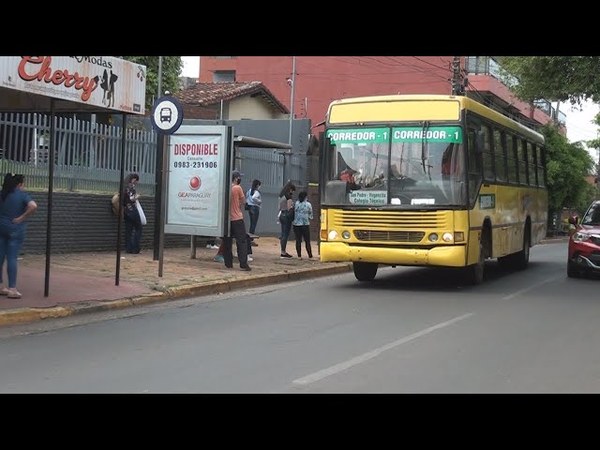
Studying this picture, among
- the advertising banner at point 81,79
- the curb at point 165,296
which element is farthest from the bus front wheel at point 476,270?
the advertising banner at point 81,79

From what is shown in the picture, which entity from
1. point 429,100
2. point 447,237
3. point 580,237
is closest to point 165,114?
point 429,100

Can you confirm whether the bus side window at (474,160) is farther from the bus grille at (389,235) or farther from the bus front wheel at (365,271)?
the bus front wheel at (365,271)

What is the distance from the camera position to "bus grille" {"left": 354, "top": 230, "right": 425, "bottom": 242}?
11648 mm

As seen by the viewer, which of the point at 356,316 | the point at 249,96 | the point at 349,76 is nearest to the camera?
the point at 356,316

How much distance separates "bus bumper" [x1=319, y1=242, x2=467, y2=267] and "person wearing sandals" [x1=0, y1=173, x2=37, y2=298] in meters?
5.07

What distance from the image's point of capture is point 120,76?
1041 centimetres

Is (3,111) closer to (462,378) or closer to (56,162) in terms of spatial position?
(56,162)

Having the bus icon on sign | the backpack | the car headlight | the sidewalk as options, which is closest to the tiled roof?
the sidewalk

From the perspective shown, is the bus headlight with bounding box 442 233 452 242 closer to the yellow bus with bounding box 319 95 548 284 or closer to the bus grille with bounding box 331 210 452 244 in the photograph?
the yellow bus with bounding box 319 95 548 284

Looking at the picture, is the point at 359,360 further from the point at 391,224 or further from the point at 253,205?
the point at 253,205

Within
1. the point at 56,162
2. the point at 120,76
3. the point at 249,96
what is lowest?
the point at 56,162

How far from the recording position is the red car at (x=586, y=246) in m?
13.9

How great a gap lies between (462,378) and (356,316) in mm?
3457
